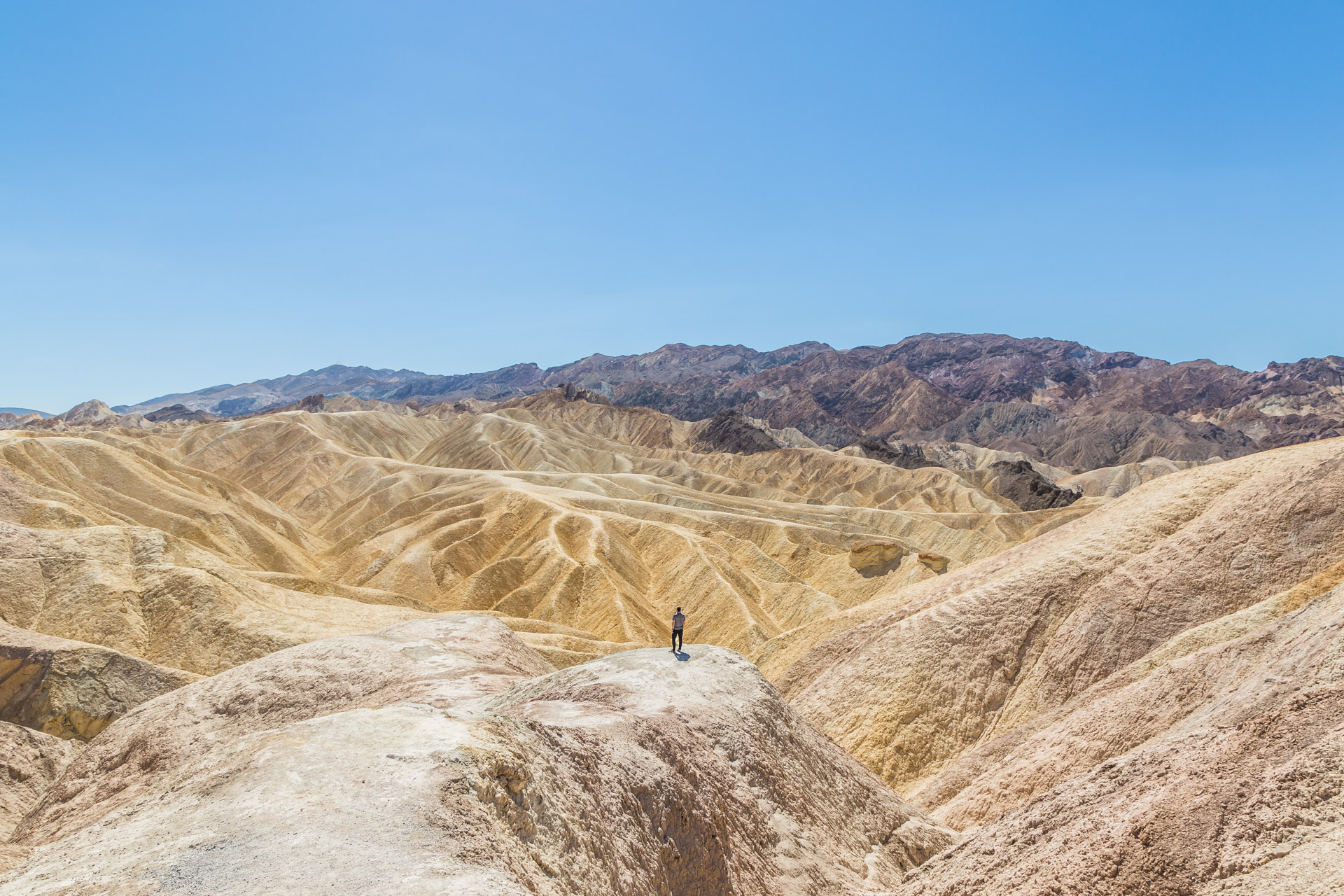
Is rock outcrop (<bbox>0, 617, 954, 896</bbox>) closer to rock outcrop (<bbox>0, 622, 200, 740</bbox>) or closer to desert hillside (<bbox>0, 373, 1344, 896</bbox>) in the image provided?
desert hillside (<bbox>0, 373, 1344, 896</bbox>)

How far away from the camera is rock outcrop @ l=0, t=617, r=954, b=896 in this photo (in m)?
8.16

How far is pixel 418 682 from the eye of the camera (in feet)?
59.8

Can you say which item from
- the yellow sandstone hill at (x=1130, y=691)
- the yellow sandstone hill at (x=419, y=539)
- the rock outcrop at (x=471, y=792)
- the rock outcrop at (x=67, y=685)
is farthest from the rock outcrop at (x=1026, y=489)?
the rock outcrop at (x=67, y=685)

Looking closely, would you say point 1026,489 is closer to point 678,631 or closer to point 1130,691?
point 1130,691

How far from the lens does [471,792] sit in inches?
365

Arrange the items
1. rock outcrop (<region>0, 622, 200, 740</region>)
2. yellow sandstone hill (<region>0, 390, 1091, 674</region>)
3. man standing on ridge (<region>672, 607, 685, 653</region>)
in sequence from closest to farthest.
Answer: man standing on ridge (<region>672, 607, 685, 653</region>)
rock outcrop (<region>0, 622, 200, 740</region>)
yellow sandstone hill (<region>0, 390, 1091, 674</region>)

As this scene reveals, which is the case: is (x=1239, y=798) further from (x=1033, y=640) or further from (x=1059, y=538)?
(x=1059, y=538)

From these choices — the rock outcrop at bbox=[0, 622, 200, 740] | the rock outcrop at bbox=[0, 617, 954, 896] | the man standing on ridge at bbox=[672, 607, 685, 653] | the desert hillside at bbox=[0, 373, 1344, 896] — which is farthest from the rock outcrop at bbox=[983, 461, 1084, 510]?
the rock outcrop at bbox=[0, 622, 200, 740]

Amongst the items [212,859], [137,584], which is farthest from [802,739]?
[137,584]

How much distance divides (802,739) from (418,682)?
362 inches

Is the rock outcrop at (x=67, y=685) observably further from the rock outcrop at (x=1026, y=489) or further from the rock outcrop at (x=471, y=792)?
the rock outcrop at (x=1026, y=489)

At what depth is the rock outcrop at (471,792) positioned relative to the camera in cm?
816

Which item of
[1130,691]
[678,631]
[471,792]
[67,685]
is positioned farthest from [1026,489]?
[471,792]

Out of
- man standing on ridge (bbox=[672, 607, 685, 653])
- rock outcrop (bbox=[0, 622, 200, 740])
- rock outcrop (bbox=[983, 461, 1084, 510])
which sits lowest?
rock outcrop (bbox=[983, 461, 1084, 510])
